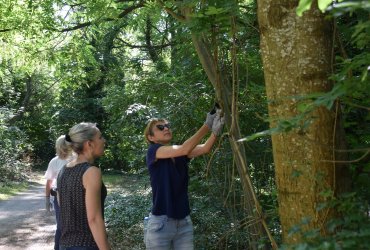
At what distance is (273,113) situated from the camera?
2666mm

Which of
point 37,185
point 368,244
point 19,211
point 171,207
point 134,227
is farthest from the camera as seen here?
point 37,185

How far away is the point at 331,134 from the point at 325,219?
0.44 m

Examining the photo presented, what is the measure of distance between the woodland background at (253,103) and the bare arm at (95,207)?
0.94 metres

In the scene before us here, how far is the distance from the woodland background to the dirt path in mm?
1485

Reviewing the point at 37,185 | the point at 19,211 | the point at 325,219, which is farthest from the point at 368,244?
the point at 37,185

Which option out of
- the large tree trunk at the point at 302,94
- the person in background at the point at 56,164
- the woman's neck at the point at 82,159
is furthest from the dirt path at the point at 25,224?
the large tree trunk at the point at 302,94

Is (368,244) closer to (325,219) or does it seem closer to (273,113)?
(325,219)

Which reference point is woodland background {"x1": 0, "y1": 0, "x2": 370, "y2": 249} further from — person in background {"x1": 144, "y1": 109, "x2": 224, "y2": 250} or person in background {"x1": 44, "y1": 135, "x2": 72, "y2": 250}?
person in background {"x1": 44, "y1": 135, "x2": 72, "y2": 250}

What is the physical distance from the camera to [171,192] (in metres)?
4.11

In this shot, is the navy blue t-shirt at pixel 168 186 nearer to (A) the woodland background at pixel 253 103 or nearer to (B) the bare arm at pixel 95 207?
(A) the woodland background at pixel 253 103

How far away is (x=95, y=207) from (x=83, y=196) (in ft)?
0.50

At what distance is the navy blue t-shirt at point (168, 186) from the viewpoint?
13.4 ft

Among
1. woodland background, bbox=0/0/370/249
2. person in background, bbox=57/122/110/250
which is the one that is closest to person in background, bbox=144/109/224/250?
woodland background, bbox=0/0/370/249

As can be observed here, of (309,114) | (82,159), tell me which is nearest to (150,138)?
(82,159)
